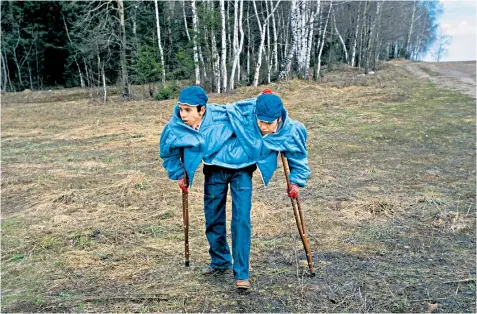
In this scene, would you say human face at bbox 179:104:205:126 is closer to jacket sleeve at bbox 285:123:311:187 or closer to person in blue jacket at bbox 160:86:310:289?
person in blue jacket at bbox 160:86:310:289

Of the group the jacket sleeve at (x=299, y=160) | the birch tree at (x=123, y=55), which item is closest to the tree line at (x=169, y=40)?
the birch tree at (x=123, y=55)

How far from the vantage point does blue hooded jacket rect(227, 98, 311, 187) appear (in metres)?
3.51

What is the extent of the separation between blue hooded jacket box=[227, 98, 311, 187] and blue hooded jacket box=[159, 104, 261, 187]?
0.06 metres

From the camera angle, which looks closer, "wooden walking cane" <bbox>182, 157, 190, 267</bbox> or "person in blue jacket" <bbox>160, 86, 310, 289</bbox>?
"person in blue jacket" <bbox>160, 86, 310, 289</bbox>

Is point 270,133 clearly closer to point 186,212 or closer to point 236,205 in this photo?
point 236,205

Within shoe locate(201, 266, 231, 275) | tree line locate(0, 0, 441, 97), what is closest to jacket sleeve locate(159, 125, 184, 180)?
shoe locate(201, 266, 231, 275)

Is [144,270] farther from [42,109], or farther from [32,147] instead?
[42,109]

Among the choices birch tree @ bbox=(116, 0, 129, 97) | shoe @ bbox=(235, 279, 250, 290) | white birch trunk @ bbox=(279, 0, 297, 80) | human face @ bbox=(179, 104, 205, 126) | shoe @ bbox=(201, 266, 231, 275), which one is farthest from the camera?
birch tree @ bbox=(116, 0, 129, 97)

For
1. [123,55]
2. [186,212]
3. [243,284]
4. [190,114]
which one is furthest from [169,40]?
[243,284]

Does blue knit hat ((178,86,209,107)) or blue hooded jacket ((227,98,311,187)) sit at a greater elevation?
blue knit hat ((178,86,209,107))

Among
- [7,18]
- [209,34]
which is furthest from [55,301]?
[7,18]

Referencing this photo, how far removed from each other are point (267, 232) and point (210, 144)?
1761mm

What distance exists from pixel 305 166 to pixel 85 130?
1051 cm

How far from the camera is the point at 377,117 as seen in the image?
1245 cm
